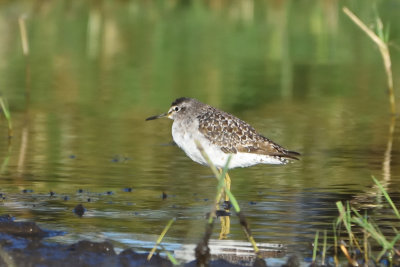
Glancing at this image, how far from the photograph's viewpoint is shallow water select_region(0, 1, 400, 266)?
28.7 feet

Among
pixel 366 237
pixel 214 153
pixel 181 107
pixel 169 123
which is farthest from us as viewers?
pixel 169 123

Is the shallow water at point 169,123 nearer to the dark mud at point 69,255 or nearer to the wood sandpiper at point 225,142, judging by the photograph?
the wood sandpiper at point 225,142

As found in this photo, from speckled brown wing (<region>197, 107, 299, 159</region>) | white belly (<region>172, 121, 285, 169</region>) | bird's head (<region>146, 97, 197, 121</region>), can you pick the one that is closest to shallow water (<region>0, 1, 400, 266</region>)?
white belly (<region>172, 121, 285, 169</region>)

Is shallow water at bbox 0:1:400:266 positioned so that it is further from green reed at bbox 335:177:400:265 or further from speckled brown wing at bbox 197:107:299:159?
green reed at bbox 335:177:400:265

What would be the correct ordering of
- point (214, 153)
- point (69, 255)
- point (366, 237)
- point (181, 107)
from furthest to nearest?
1. point (181, 107)
2. point (214, 153)
3. point (69, 255)
4. point (366, 237)

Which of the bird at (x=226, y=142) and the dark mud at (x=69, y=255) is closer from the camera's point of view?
the dark mud at (x=69, y=255)

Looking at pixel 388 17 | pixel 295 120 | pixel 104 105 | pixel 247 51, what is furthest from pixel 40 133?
pixel 388 17

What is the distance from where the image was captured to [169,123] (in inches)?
583

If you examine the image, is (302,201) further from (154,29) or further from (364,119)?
(154,29)

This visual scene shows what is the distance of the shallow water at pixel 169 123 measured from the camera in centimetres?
876

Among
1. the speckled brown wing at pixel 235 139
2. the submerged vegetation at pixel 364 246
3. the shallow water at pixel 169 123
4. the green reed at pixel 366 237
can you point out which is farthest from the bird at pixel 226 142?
the green reed at pixel 366 237

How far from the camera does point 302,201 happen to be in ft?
30.3

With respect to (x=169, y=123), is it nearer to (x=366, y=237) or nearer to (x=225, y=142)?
(x=225, y=142)

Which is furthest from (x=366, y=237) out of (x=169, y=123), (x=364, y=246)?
(x=169, y=123)
